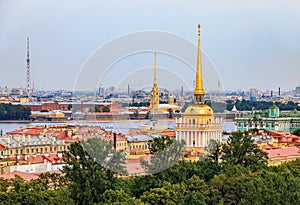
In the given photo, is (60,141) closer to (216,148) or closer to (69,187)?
(216,148)

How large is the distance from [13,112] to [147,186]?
60.6 metres

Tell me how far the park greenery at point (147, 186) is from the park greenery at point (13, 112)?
58943mm

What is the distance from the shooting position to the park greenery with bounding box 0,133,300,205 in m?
14.5

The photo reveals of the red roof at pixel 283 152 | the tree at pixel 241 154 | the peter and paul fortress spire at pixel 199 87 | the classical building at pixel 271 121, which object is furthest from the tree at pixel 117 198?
the classical building at pixel 271 121

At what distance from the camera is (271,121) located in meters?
53.8

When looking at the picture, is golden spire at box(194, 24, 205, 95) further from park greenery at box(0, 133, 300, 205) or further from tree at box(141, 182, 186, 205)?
tree at box(141, 182, 186, 205)

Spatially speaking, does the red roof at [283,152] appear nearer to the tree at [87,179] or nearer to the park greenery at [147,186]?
the park greenery at [147,186]

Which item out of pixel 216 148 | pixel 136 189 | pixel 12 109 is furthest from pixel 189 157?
pixel 12 109

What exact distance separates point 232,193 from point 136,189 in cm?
194

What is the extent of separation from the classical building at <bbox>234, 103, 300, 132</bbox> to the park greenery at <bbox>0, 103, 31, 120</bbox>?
27274mm

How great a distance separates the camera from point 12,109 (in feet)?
251

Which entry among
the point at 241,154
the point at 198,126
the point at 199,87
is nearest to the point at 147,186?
the point at 241,154

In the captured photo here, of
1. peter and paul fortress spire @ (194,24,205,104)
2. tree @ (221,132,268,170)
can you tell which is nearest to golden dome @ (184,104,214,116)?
peter and paul fortress spire @ (194,24,205,104)

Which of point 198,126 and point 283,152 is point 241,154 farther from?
point 283,152
